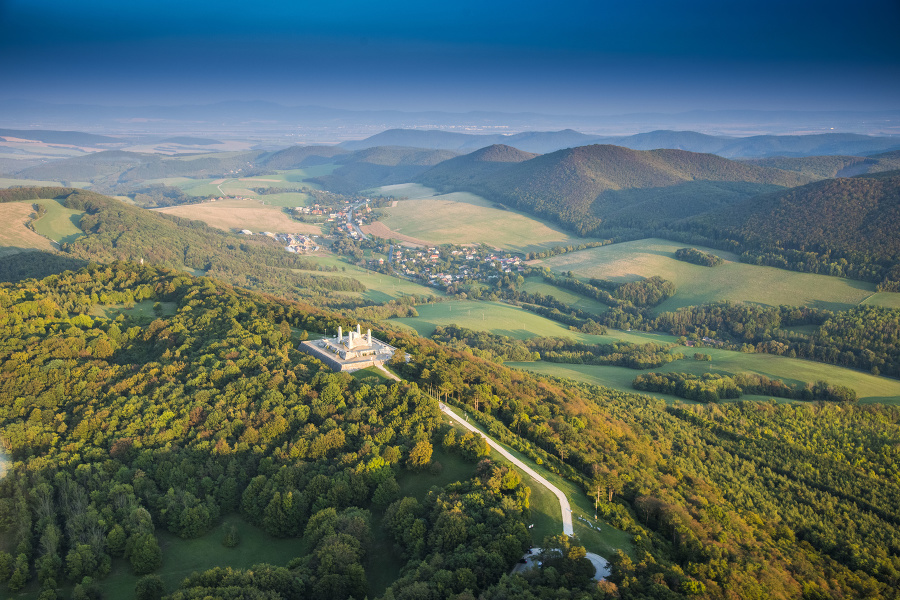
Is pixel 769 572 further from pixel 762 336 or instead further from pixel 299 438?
pixel 762 336

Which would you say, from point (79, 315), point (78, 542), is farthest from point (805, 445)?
point (79, 315)

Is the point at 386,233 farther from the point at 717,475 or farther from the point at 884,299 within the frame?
the point at 717,475

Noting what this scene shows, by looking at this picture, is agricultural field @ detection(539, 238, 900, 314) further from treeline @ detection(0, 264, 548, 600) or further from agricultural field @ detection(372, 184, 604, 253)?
treeline @ detection(0, 264, 548, 600)

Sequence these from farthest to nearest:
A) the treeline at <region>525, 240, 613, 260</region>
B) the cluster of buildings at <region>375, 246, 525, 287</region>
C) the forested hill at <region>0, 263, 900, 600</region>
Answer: the treeline at <region>525, 240, 613, 260</region> < the cluster of buildings at <region>375, 246, 525, 287</region> < the forested hill at <region>0, 263, 900, 600</region>

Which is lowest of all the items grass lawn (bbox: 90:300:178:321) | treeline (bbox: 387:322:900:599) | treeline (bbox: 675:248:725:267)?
treeline (bbox: 387:322:900:599)

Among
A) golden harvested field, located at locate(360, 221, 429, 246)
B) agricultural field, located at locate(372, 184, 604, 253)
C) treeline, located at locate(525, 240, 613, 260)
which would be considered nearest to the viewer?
treeline, located at locate(525, 240, 613, 260)

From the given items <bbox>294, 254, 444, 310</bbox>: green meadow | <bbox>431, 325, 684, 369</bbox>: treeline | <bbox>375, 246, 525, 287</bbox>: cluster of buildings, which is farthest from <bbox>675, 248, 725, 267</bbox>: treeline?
<bbox>294, 254, 444, 310</bbox>: green meadow

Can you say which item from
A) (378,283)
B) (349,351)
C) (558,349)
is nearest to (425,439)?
(349,351)
